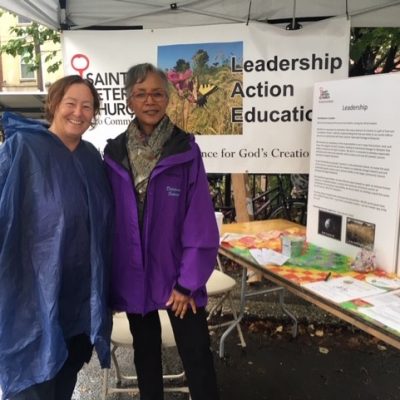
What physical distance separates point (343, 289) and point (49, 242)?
1402 millimetres

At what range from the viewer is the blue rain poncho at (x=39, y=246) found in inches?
64.8

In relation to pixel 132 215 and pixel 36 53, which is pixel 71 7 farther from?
pixel 36 53

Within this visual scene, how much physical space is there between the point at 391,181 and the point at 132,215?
1332 mm

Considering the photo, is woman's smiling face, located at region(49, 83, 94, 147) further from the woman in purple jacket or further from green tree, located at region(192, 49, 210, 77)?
green tree, located at region(192, 49, 210, 77)

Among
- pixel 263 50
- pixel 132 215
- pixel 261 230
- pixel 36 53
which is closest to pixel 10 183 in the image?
pixel 132 215

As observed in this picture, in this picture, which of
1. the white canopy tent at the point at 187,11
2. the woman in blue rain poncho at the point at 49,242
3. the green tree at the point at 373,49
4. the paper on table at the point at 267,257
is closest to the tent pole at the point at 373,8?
the white canopy tent at the point at 187,11

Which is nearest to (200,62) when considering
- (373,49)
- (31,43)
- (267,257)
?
(267,257)

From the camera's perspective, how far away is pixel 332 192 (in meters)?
→ 2.65

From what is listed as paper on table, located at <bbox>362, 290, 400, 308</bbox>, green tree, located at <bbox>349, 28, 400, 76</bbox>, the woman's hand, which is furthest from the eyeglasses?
green tree, located at <bbox>349, 28, 400, 76</bbox>

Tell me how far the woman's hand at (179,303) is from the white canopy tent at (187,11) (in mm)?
2225

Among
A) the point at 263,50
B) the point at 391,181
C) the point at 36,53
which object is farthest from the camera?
the point at 36,53

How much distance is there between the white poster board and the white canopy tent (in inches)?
32.3

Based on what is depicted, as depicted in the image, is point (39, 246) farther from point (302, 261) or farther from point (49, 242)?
point (302, 261)

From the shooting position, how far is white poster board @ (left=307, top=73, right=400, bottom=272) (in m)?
2.24
